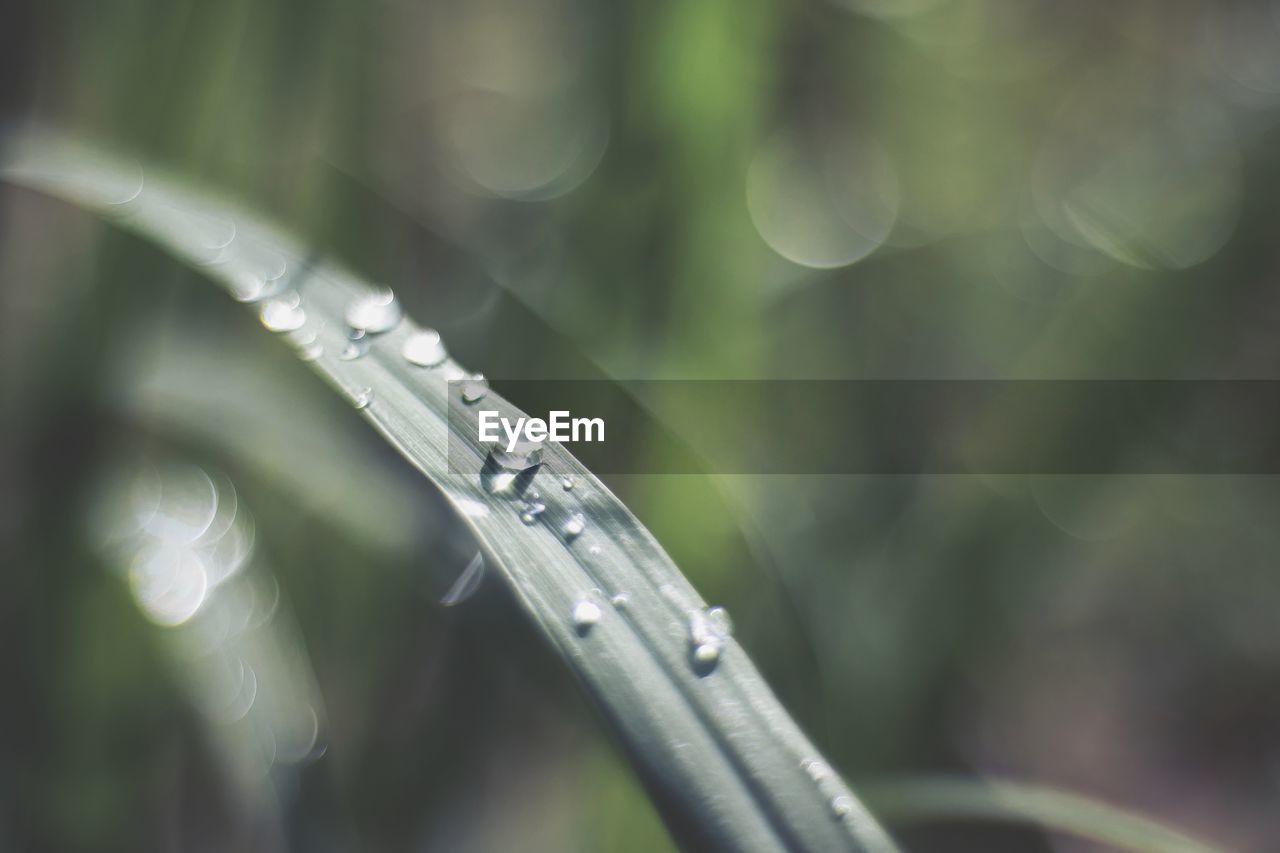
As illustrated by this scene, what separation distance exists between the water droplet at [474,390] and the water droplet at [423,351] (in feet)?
0.08

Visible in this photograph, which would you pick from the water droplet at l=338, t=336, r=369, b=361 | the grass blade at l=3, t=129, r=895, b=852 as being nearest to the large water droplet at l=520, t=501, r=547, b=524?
the grass blade at l=3, t=129, r=895, b=852

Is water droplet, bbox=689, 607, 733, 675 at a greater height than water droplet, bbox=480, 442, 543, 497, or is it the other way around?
water droplet, bbox=480, 442, 543, 497

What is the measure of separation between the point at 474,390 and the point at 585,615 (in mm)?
132

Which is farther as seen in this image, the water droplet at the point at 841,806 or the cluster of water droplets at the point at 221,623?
the cluster of water droplets at the point at 221,623

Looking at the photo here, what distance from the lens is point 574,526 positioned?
350mm

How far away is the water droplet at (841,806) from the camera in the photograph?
0.28 m

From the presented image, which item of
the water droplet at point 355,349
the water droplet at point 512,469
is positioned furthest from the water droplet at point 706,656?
the water droplet at point 355,349

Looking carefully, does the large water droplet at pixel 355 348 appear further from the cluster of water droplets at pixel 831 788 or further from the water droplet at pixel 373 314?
the cluster of water droplets at pixel 831 788

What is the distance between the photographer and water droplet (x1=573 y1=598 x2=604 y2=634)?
309 mm

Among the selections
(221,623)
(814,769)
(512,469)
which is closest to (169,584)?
(221,623)

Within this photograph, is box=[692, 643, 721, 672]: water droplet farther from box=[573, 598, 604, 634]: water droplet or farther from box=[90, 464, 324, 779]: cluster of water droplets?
box=[90, 464, 324, 779]: cluster of water droplets

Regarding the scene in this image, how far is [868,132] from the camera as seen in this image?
1151 mm

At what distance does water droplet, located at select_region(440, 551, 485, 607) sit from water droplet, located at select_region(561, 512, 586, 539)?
0.59 feet

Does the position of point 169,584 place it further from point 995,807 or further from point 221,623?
point 995,807
